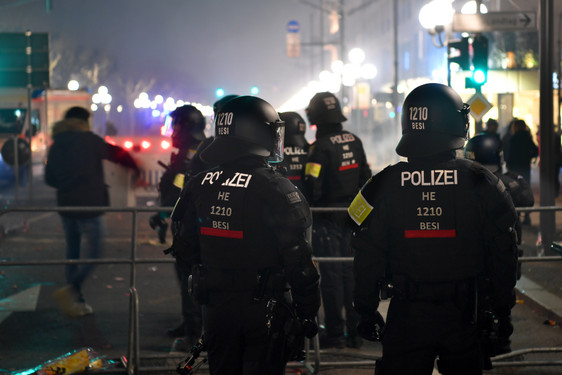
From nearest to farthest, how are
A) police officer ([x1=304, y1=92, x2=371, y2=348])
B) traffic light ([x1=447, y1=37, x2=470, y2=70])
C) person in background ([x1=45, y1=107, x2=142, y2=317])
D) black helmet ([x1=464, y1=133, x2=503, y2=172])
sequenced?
black helmet ([x1=464, y1=133, x2=503, y2=172]) → police officer ([x1=304, y1=92, x2=371, y2=348]) → person in background ([x1=45, y1=107, x2=142, y2=317]) → traffic light ([x1=447, y1=37, x2=470, y2=70])

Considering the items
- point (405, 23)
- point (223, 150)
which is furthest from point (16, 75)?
point (405, 23)

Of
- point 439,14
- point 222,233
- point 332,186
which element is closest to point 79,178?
point 332,186

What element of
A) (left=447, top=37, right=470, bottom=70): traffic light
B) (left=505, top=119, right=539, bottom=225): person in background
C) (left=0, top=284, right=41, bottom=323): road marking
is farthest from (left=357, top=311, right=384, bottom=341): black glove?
(left=505, top=119, right=539, bottom=225): person in background

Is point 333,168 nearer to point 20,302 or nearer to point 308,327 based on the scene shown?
point 308,327

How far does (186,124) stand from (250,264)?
3.51 m

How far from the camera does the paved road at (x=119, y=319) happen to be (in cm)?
675

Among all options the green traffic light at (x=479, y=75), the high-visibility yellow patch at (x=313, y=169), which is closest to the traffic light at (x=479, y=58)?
the green traffic light at (x=479, y=75)

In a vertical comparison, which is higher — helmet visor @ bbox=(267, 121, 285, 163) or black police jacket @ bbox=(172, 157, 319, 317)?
helmet visor @ bbox=(267, 121, 285, 163)

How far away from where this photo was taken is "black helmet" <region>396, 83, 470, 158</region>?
412 cm

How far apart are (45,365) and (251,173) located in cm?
284

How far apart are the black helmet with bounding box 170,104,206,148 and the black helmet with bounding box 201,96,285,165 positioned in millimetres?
3022

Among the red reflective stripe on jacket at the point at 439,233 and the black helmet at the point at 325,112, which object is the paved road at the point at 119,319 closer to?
the black helmet at the point at 325,112

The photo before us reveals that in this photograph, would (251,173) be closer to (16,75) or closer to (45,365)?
(45,365)

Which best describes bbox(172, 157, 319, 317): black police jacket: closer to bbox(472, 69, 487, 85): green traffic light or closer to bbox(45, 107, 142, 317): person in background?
bbox(45, 107, 142, 317): person in background
